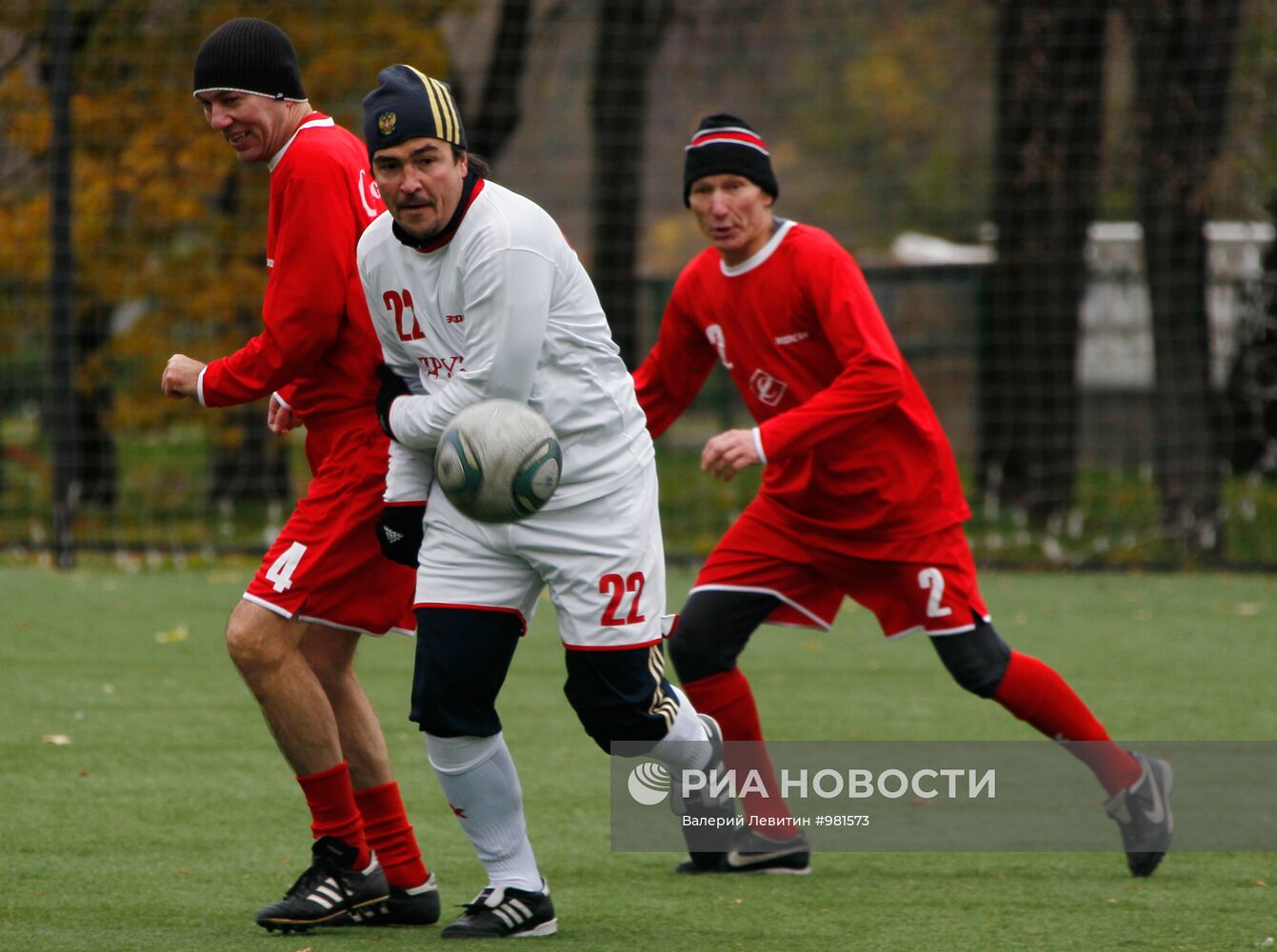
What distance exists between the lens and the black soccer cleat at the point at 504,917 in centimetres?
411

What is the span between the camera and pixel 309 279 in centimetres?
424

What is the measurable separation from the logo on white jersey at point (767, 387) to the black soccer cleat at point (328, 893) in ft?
5.82

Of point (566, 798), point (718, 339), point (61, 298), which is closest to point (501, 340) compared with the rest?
point (718, 339)

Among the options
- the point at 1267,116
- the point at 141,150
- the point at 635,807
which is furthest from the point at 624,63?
the point at 635,807

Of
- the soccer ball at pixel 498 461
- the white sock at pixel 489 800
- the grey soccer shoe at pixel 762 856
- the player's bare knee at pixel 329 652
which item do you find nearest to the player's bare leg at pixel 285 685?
the player's bare knee at pixel 329 652

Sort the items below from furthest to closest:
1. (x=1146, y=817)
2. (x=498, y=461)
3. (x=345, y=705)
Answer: (x=1146, y=817) → (x=345, y=705) → (x=498, y=461)

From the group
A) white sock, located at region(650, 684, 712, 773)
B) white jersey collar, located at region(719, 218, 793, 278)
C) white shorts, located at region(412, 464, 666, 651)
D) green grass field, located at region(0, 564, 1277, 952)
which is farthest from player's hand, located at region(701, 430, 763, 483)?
green grass field, located at region(0, 564, 1277, 952)

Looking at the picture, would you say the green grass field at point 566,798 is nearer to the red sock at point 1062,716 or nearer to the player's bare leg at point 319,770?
the player's bare leg at point 319,770

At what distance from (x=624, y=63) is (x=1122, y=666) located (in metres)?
7.28

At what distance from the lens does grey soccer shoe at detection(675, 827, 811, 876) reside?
493 centimetres

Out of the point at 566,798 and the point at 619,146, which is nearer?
the point at 566,798

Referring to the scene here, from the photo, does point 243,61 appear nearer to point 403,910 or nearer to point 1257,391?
point 403,910

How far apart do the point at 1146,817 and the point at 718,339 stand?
183cm

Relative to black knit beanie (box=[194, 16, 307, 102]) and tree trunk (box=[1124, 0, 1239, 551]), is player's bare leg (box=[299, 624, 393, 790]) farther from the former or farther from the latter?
tree trunk (box=[1124, 0, 1239, 551])
